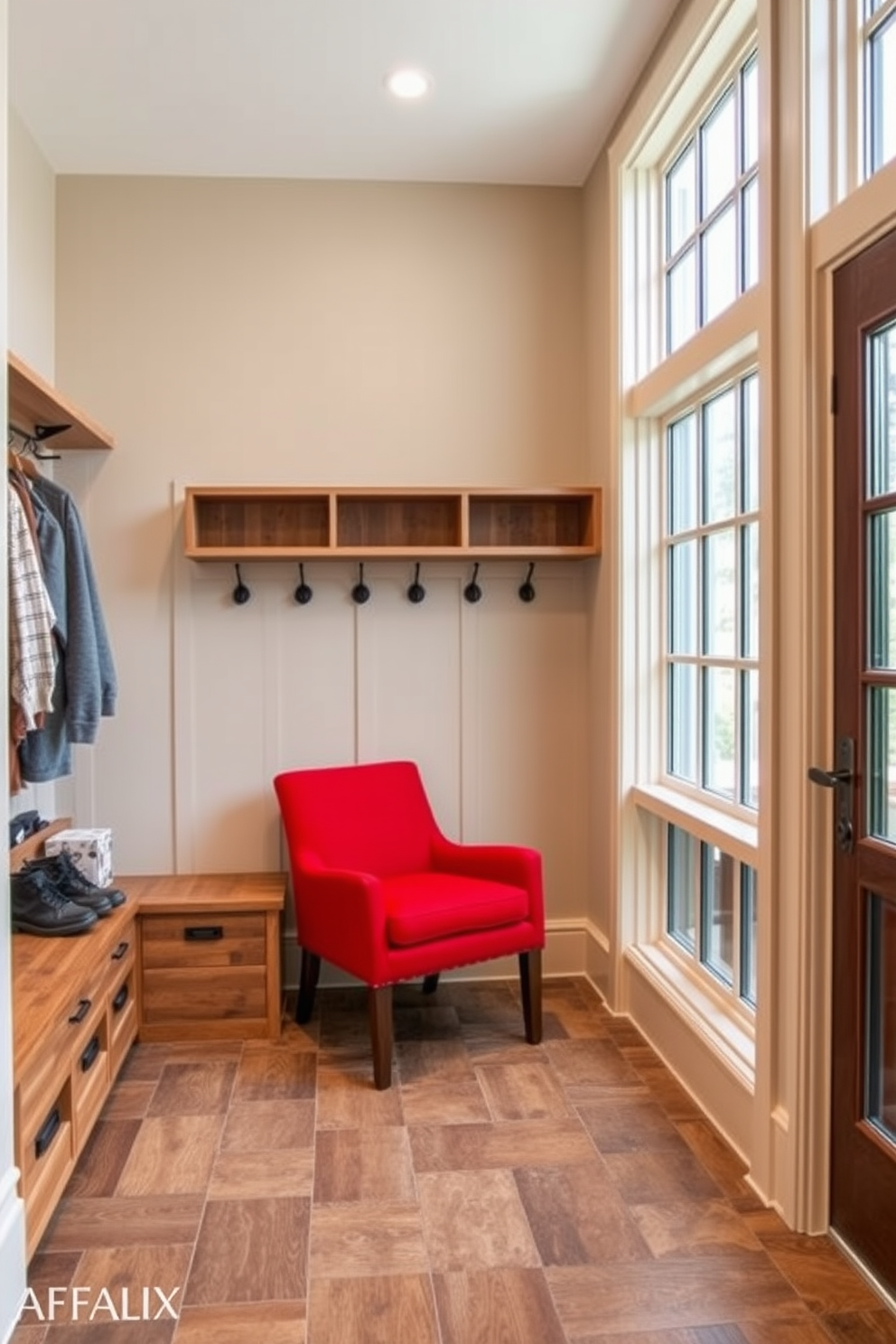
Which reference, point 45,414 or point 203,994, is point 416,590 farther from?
point 203,994

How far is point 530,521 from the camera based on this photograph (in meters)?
3.43

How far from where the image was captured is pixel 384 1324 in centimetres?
168

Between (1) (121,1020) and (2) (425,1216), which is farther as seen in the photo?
(1) (121,1020)

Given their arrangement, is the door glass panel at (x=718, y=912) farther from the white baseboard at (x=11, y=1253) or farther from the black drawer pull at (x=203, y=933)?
the white baseboard at (x=11, y=1253)

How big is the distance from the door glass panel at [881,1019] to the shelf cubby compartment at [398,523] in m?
2.02

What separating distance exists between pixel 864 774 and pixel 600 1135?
4.06 feet

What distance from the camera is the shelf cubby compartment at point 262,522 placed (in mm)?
3262

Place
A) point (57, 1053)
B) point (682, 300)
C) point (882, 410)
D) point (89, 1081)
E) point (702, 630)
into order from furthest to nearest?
point (682, 300)
point (702, 630)
point (89, 1081)
point (57, 1053)
point (882, 410)

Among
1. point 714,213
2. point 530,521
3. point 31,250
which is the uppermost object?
point 31,250

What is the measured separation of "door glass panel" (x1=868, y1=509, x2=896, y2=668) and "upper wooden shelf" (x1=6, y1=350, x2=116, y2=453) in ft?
6.59

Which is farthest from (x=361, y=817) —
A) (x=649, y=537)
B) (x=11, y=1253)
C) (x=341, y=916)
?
(x=11, y=1253)

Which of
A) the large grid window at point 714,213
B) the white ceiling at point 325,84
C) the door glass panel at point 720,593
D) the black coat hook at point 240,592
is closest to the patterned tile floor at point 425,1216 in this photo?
the door glass panel at point 720,593

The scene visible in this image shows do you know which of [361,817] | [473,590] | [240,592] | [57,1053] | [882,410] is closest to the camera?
[882,410]

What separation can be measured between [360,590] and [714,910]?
1.65 metres
